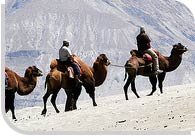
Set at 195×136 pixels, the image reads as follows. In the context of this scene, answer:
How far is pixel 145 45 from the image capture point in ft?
54.7

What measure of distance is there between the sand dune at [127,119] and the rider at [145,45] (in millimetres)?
2326

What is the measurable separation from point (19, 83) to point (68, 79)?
1.02m

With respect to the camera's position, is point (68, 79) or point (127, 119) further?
point (68, 79)

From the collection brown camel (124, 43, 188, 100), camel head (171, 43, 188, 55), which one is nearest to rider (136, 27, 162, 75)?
brown camel (124, 43, 188, 100)

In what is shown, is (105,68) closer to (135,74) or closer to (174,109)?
(135,74)

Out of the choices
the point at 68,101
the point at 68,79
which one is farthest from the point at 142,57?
the point at 68,79

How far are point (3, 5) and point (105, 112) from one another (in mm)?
3031

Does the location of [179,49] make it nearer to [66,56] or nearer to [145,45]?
[145,45]

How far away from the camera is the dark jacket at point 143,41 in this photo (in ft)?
54.2

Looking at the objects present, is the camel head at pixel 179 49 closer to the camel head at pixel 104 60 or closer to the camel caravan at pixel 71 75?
the camel caravan at pixel 71 75

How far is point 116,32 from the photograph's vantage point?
122 m

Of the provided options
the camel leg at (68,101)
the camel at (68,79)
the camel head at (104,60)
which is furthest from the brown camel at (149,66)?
the camel leg at (68,101)

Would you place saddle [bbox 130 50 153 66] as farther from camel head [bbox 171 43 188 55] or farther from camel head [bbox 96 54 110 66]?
camel head [bbox 171 43 188 55]

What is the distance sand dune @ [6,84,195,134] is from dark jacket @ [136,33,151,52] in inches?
91.5
